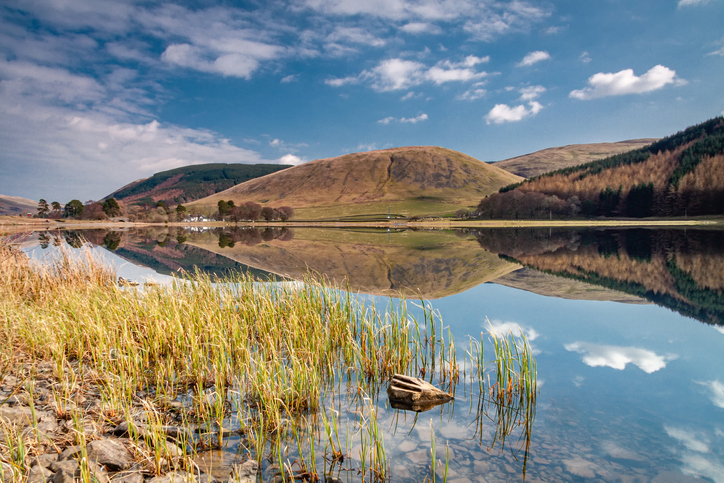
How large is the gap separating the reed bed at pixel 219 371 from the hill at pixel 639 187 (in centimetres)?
10372

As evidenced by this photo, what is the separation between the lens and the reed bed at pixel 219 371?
4762 mm

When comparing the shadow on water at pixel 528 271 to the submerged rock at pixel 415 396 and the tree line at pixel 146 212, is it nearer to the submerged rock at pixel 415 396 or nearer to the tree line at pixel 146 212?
the submerged rock at pixel 415 396

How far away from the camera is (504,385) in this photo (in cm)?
673

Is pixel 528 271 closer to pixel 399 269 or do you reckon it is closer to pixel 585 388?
pixel 399 269

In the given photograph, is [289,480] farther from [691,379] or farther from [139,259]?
[139,259]

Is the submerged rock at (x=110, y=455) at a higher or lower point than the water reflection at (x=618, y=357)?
higher

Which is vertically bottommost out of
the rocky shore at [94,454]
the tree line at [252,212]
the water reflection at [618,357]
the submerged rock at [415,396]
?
the water reflection at [618,357]

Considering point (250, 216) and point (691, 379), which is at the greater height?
point (250, 216)

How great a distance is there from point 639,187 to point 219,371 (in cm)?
11853

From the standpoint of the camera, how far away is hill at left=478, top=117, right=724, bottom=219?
84.8 meters

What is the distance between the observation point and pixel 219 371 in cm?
693

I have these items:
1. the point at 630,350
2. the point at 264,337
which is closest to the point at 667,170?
the point at 630,350

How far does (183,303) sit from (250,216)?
136 m

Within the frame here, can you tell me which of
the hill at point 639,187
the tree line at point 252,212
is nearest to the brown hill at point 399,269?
the hill at point 639,187
